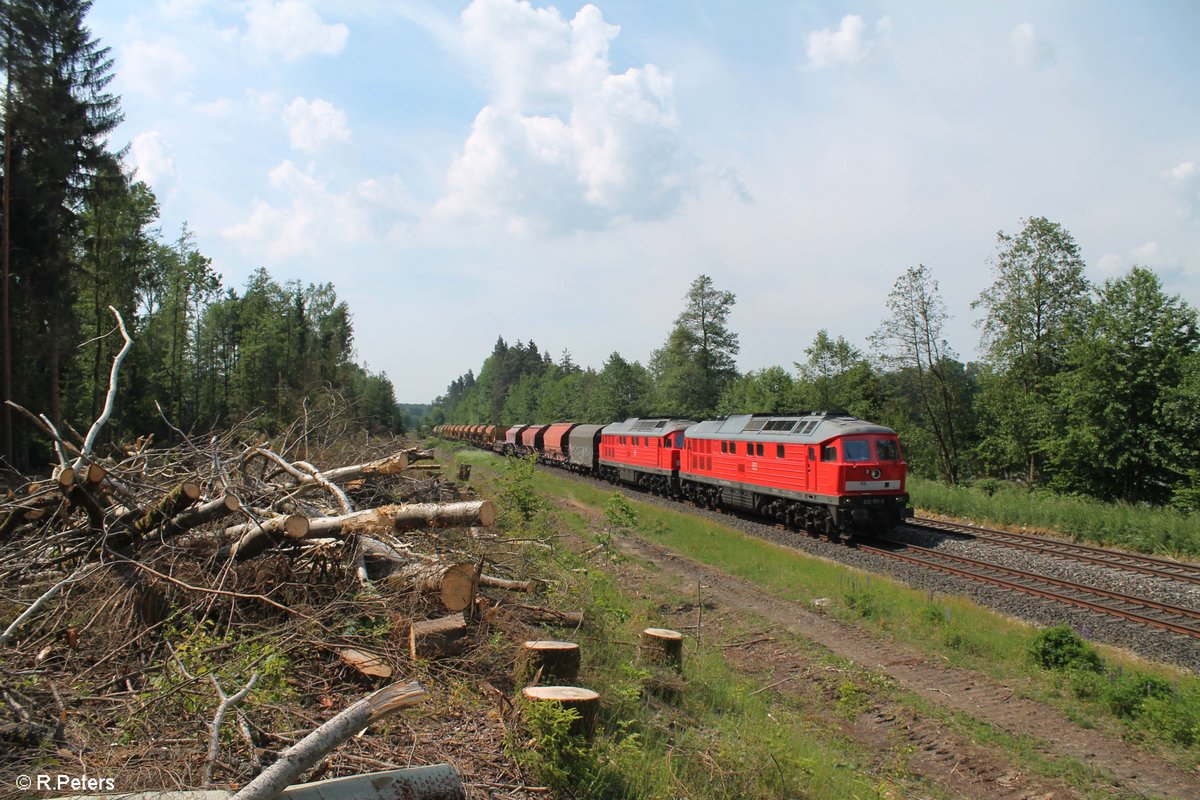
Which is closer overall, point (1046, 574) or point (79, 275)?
point (1046, 574)

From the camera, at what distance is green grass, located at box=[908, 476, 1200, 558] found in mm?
17484

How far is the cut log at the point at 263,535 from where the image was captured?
→ 6.32 meters

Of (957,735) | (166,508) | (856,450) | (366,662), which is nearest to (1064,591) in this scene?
(856,450)

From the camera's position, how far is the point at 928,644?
405 inches

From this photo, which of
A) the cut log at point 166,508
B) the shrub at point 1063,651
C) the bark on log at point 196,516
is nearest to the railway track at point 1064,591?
the shrub at point 1063,651

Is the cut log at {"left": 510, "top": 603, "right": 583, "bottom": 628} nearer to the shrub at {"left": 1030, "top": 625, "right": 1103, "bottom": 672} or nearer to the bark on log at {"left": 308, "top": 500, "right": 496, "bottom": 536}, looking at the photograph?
the bark on log at {"left": 308, "top": 500, "right": 496, "bottom": 536}

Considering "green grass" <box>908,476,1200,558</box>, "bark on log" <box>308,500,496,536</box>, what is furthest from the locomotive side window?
"bark on log" <box>308,500,496,536</box>

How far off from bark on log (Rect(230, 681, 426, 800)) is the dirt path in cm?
529

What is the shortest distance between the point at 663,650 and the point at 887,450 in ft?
41.5

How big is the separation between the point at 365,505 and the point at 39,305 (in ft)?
56.6

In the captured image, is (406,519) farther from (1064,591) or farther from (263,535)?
(1064,591)

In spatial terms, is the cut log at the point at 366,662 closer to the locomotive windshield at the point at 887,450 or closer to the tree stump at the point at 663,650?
the tree stump at the point at 663,650

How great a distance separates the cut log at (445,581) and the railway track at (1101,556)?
48.7 feet

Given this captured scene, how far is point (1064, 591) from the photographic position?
43.3 feet
